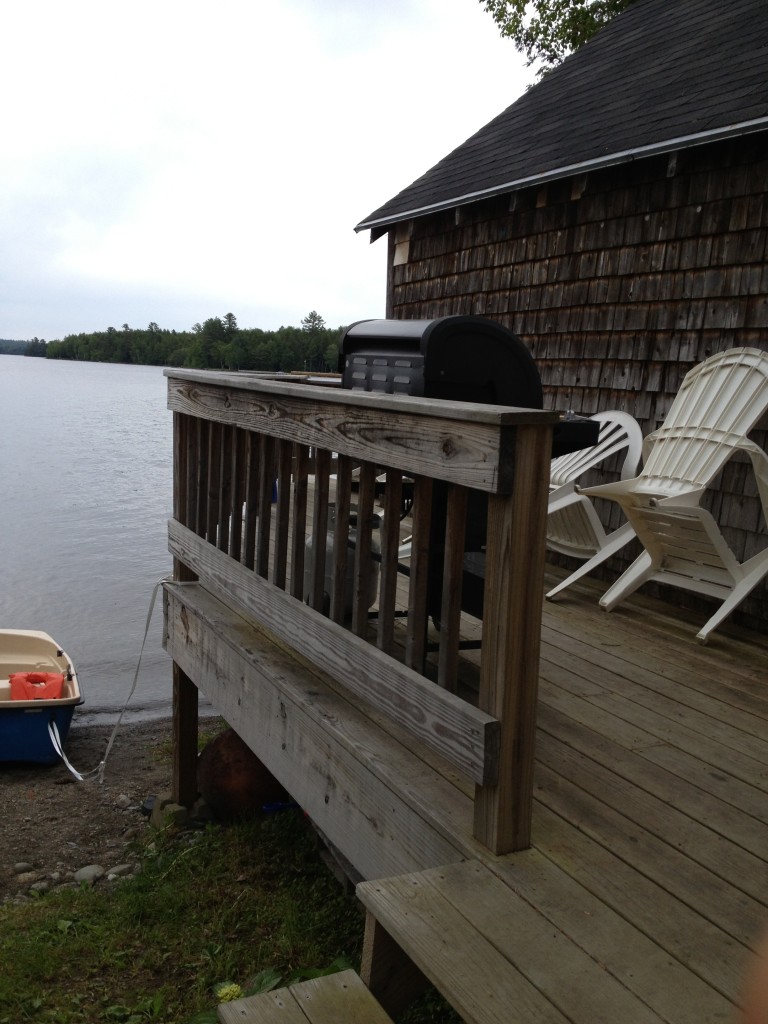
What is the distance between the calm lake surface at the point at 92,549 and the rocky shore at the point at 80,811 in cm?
147

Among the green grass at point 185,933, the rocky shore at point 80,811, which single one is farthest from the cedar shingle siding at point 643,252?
the rocky shore at point 80,811

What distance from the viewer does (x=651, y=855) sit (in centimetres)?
195

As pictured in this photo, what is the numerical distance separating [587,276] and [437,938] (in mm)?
4374

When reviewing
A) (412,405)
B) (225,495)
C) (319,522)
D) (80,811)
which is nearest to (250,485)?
(225,495)

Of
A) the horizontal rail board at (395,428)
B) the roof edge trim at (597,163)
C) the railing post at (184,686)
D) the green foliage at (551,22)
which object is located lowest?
the railing post at (184,686)

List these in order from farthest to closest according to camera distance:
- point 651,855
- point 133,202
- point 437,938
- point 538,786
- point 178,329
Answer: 1. point 178,329
2. point 133,202
3. point 538,786
4. point 651,855
5. point 437,938

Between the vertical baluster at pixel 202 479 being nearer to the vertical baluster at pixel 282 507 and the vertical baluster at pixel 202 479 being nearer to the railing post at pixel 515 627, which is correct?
the vertical baluster at pixel 282 507

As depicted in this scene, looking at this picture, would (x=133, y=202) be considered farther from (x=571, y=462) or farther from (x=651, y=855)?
(x=651, y=855)

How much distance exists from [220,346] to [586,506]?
98.3 feet

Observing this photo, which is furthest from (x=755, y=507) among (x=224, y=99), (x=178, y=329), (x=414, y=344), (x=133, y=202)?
(x=178, y=329)

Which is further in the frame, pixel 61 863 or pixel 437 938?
pixel 61 863

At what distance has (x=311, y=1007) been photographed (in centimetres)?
157

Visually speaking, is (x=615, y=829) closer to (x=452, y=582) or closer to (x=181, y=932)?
(x=452, y=582)

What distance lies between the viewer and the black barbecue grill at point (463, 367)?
2.52 metres
